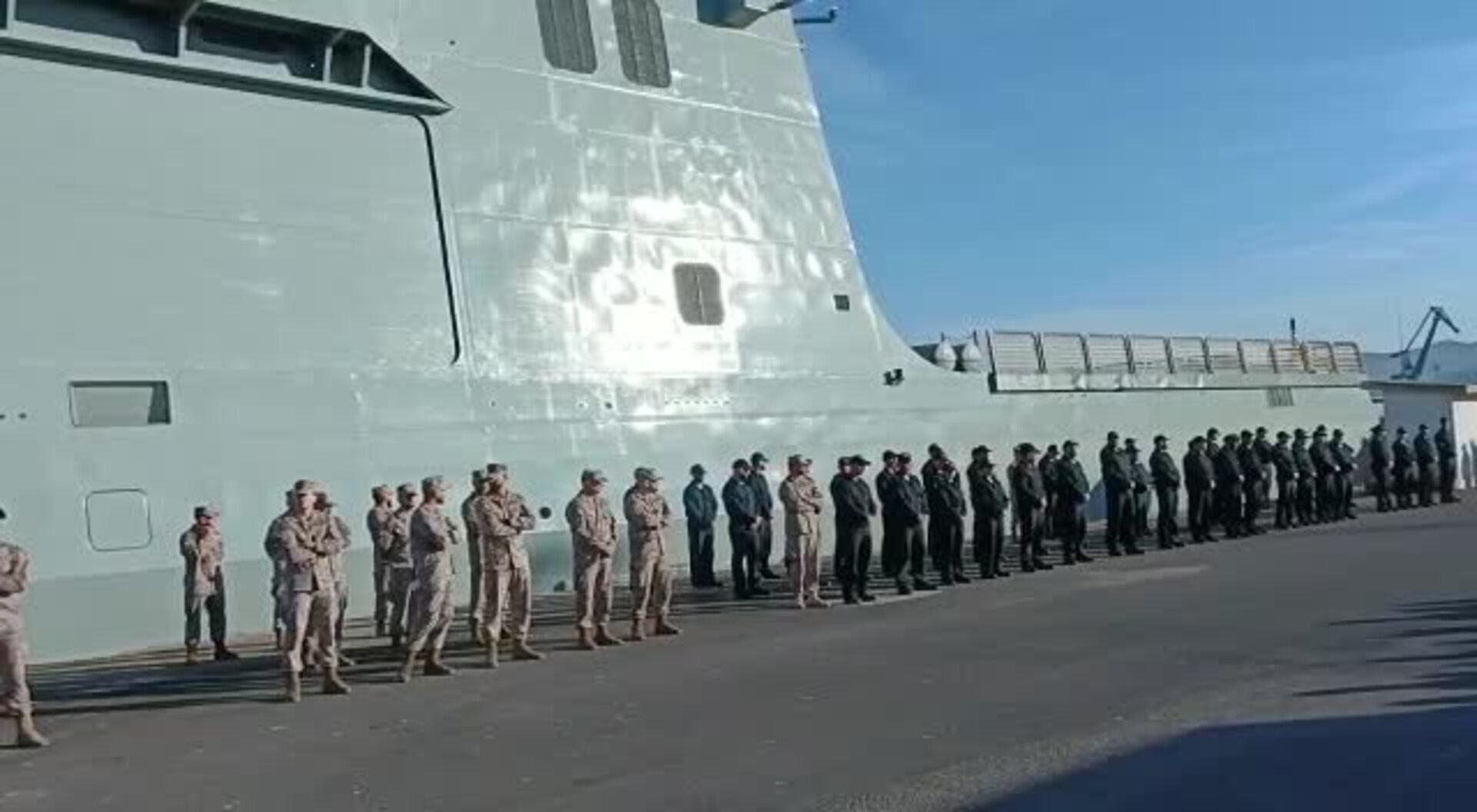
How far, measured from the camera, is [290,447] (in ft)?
41.8

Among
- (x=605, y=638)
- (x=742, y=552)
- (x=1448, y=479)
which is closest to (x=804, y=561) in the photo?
(x=742, y=552)

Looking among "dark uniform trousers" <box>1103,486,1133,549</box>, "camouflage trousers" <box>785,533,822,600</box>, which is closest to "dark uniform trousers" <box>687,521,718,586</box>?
"camouflage trousers" <box>785,533,822,600</box>

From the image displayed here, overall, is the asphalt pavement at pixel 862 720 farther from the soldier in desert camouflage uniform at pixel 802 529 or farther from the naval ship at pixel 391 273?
the naval ship at pixel 391 273

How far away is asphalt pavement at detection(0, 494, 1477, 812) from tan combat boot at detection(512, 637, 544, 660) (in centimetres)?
21

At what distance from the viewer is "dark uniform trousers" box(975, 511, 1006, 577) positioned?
16.3 metres

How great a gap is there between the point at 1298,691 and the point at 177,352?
8810mm

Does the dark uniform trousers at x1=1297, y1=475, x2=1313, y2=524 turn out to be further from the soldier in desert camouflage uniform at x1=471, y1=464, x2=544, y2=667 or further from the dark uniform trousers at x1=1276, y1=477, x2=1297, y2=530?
the soldier in desert camouflage uniform at x1=471, y1=464, x2=544, y2=667

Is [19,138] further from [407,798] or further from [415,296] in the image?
[407,798]

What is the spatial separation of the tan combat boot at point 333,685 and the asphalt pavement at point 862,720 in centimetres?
19

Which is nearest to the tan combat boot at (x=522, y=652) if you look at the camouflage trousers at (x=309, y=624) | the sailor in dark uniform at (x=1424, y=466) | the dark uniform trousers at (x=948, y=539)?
the camouflage trousers at (x=309, y=624)

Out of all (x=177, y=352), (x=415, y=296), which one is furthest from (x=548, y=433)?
(x=177, y=352)

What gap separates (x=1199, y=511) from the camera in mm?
20359

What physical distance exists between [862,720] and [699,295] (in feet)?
30.7

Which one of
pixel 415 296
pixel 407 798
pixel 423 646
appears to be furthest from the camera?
pixel 415 296
